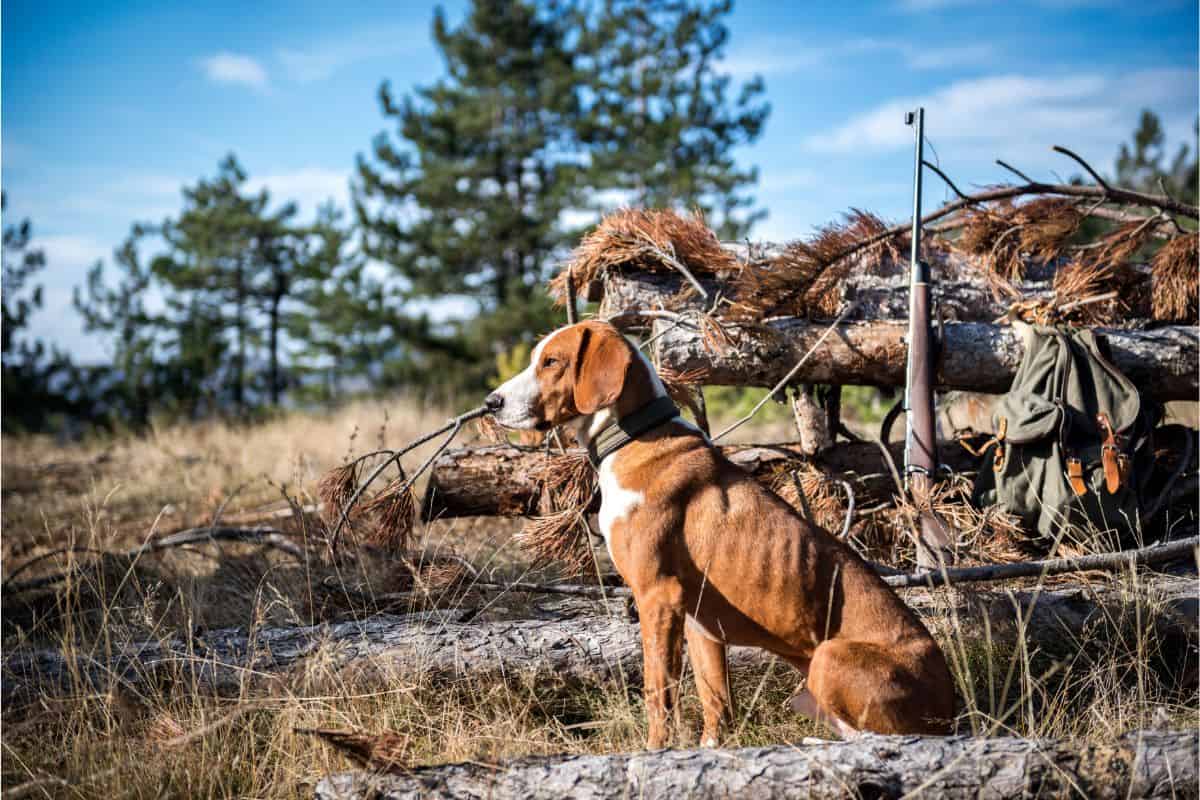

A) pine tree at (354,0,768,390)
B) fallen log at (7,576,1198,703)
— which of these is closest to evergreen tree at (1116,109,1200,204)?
pine tree at (354,0,768,390)

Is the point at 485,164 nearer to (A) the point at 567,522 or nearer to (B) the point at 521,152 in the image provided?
(B) the point at 521,152

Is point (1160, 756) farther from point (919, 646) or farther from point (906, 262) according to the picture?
point (906, 262)

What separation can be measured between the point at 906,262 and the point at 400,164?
18.1 m

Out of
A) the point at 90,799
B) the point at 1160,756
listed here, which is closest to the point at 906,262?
the point at 1160,756

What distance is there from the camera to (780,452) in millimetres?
5016

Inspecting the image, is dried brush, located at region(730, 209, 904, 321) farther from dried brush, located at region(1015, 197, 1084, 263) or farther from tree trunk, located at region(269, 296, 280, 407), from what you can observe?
tree trunk, located at region(269, 296, 280, 407)

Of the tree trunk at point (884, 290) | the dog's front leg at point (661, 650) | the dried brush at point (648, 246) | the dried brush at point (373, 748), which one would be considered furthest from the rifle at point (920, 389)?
the dried brush at point (373, 748)

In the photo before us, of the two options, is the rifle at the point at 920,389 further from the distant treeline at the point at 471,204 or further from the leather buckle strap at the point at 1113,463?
the distant treeline at the point at 471,204

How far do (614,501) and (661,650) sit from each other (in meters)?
0.57

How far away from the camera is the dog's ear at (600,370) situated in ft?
10.6

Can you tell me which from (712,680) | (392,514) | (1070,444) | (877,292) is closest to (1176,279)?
(1070,444)

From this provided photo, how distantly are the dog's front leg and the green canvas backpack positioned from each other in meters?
2.27

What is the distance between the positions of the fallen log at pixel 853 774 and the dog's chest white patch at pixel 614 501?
0.94 meters

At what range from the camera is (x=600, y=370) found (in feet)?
10.7
